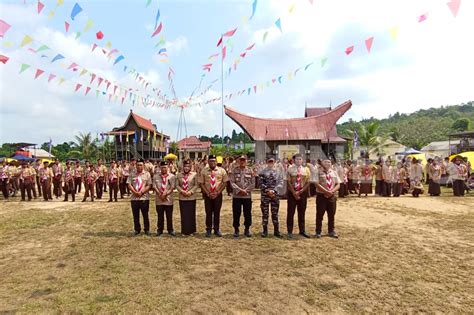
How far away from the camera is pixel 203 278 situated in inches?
177

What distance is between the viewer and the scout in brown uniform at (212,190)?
672 centimetres

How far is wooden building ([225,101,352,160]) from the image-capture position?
22391 millimetres

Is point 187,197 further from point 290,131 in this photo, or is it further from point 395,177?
point 290,131

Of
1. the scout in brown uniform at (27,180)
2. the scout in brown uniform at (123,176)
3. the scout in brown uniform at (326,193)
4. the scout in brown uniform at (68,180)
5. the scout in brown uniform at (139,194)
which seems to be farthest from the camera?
the scout in brown uniform at (27,180)

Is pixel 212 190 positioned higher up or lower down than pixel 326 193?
higher up

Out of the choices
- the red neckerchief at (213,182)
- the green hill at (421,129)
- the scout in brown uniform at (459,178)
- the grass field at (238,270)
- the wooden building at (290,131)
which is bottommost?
the grass field at (238,270)

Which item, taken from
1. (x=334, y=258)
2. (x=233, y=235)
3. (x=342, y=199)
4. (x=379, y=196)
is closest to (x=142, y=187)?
(x=233, y=235)

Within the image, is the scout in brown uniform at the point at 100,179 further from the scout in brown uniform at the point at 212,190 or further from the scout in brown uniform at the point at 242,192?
the scout in brown uniform at the point at 242,192

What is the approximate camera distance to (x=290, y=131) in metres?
22.7

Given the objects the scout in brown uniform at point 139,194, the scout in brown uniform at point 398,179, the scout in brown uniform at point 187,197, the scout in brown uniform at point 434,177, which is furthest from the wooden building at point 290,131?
the scout in brown uniform at point 139,194

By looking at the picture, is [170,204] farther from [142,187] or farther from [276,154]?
[276,154]

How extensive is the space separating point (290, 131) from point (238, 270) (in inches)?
733

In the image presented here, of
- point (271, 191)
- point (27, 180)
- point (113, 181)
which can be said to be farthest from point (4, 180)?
point (271, 191)

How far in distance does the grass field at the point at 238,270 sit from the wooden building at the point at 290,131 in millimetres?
14477
